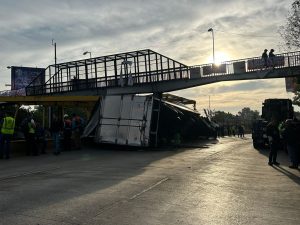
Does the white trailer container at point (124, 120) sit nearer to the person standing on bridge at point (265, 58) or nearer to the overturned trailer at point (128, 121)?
the overturned trailer at point (128, 121)

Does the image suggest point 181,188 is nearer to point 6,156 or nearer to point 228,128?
point 6,156

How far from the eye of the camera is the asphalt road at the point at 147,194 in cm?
656

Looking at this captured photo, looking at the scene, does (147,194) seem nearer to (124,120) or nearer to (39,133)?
(39,133)

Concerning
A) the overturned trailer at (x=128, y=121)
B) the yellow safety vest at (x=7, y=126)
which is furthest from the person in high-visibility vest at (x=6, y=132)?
the overturned trailer at (x=128, y=121)

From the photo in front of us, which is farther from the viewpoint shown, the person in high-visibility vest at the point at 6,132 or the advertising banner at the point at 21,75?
the advertising banner at the point at 21,75

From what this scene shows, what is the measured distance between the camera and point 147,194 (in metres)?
8.41

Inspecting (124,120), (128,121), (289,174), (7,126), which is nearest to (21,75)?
(124,120)

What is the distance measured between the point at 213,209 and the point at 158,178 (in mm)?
3468

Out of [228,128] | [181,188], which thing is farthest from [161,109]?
[228,128]

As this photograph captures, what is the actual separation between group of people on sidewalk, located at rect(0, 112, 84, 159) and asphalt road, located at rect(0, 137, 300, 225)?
2.92 meters

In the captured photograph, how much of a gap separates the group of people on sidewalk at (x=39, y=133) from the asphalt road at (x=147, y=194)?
292 centimetres

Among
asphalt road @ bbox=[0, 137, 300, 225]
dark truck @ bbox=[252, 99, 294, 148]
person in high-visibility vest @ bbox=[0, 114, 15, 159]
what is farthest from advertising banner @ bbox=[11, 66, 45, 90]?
asphalt road @ bbox=[0, 137, 300, 225]

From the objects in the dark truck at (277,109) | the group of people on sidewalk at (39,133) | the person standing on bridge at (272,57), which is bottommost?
the group of people on sidewalk at (39,133)

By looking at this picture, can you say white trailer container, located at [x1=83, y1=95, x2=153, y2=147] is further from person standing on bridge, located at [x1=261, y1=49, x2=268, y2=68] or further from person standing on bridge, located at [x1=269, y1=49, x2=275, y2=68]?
person standing on bridge, located at [x1=261, y1=49, x2=268, y2=68]
